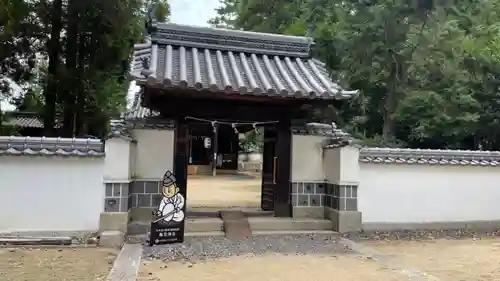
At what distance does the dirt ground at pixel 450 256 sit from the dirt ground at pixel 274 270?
64 cm

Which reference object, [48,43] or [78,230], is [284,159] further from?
[48,43]

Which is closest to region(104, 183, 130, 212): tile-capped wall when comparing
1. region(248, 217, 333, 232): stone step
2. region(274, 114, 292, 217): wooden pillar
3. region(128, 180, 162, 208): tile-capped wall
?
region(128, 180, 162, 208): tile-capped wall

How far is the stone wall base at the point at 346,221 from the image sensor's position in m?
8.33

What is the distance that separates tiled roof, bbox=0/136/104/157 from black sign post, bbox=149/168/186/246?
49.0 inches

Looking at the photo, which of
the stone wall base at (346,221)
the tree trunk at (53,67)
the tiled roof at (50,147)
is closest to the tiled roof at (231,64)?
the tiled roof at (50,147)

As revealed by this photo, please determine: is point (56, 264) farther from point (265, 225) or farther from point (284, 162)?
point (284, 162)

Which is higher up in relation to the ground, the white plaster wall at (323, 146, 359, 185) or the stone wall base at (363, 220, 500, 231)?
the white plaster wall at (323, 146, 359, 185)

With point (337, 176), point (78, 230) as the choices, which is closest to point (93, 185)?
point (78, 230)

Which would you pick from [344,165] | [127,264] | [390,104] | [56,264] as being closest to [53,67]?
[56,264]

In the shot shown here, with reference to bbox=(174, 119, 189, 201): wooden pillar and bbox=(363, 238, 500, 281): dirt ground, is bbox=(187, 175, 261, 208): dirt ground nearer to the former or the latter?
bbox=(174, 119, 189, 201): wooden pillar

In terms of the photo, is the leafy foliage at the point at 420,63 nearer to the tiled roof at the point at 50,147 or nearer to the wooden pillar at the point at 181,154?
the wooden pillar at the point at 181,154

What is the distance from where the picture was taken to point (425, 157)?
8.96 m

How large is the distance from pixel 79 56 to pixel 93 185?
4765 mm

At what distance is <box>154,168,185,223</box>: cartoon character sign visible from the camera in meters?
7.09
